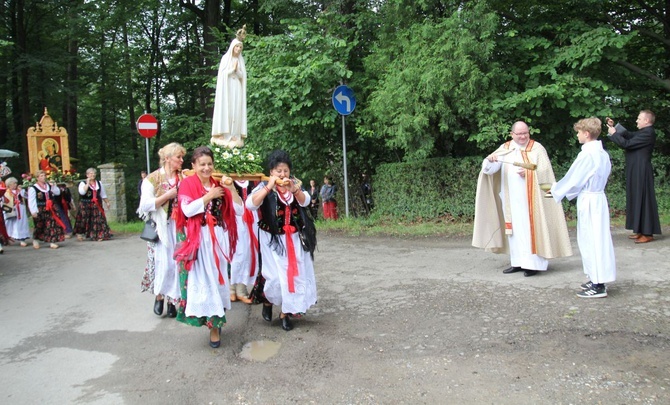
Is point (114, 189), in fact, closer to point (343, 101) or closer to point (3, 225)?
point (3, 225)

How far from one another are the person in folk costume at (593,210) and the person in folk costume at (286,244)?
2.91 metres

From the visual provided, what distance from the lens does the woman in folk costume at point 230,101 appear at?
705cm

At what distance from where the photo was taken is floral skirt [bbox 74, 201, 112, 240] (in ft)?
44.3

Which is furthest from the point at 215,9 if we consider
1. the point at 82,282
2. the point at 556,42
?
the point at 82,282

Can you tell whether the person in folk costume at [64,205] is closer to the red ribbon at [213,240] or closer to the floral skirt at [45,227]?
the floral skirt at [45,227]

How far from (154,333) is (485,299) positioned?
12.0 ft

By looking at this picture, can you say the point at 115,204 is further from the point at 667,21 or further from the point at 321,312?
the point at 667,21

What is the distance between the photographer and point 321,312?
5895 millimetres

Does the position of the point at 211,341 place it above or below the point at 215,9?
below

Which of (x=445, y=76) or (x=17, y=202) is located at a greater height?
(x=445, y=76)

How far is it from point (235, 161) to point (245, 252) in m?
1.10

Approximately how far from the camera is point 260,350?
4.85 m

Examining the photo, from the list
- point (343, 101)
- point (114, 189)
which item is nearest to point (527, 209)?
point (343, 101)

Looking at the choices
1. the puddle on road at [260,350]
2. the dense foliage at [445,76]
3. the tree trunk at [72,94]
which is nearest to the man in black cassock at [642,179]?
the dense foliage at [445,76]
